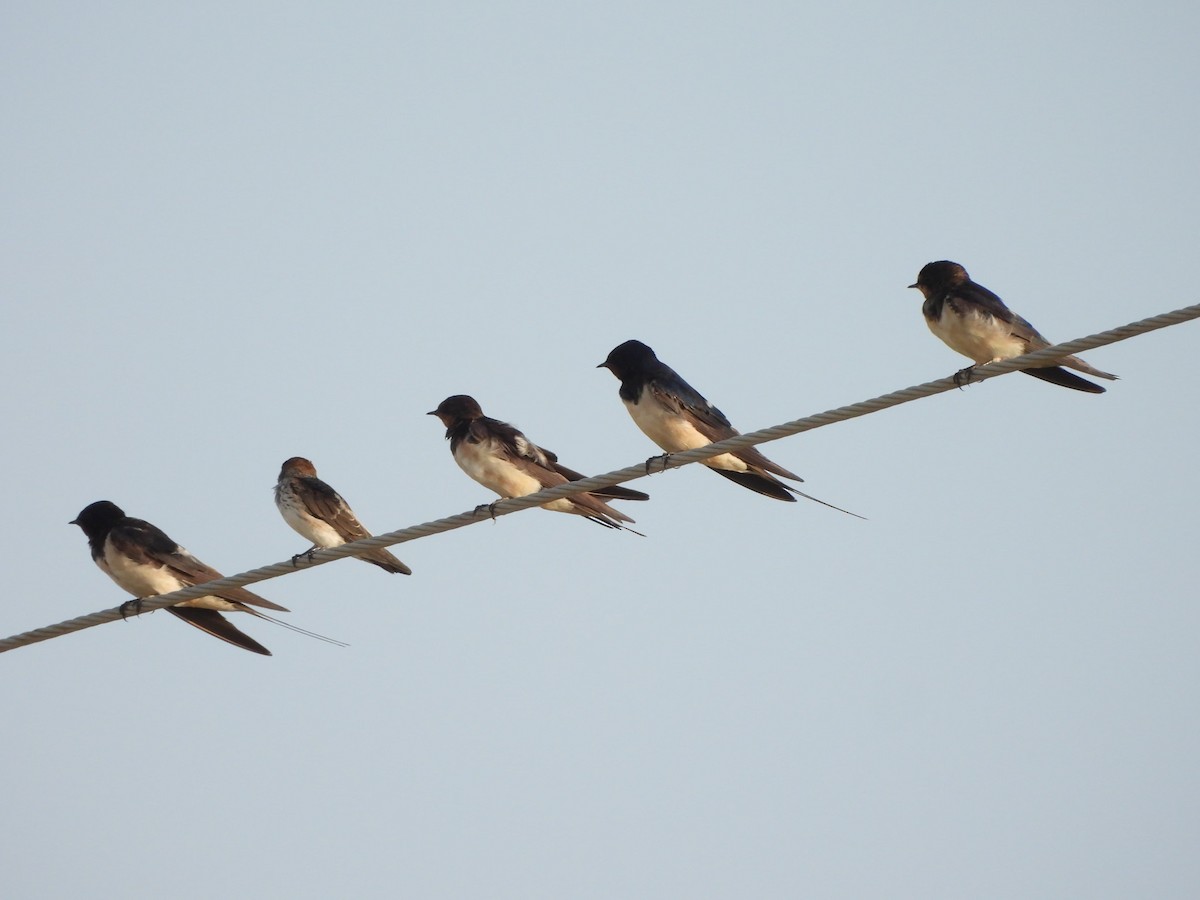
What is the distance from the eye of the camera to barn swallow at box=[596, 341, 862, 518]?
953 centimetres

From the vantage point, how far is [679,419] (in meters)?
9.78

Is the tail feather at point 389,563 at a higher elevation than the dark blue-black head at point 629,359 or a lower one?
lower

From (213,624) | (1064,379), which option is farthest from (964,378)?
(213,624)

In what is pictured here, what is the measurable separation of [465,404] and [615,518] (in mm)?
1692

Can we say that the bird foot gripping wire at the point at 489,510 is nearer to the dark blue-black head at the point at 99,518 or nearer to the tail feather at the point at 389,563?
the tail feather at the point at 389,563

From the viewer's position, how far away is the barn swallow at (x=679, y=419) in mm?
9531

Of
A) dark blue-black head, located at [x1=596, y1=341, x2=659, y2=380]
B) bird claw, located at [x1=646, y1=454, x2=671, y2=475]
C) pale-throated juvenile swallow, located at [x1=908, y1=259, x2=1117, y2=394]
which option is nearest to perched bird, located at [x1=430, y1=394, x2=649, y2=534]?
dark blue-black head, located at [x1=596, y1=341, x2=659, y2=380]

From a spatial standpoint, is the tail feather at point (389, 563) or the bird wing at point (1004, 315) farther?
the tail feather at point (389, 563)

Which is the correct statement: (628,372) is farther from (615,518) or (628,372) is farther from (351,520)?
(351,520)

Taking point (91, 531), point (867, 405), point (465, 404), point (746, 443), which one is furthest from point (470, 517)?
point (91, 531)

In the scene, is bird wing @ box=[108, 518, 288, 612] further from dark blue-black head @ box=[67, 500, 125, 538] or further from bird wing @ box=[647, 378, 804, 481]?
bird wing @ box=[647, 378, 804, 481]

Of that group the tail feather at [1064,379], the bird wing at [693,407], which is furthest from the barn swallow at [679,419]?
the tail feather at [1064,379]

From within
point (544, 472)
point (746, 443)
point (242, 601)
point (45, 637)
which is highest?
point (544, 472)

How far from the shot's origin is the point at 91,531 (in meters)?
10.9
